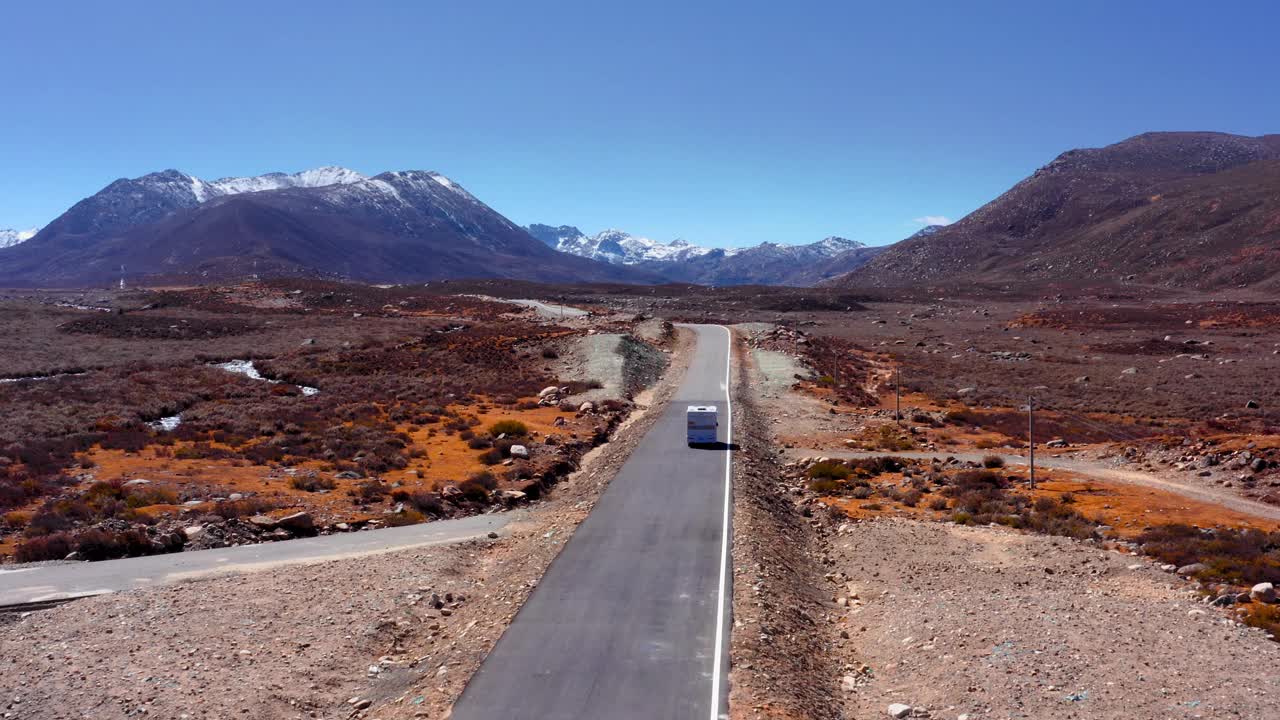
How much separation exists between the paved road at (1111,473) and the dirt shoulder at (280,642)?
57.8 feet

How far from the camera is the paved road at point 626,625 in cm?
1259

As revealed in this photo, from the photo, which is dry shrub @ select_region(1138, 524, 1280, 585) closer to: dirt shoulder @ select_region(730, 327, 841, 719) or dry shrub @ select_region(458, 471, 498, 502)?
dirt shoulder @ select_region(730, 327, 841, 719)

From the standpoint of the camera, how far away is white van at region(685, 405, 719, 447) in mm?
32281

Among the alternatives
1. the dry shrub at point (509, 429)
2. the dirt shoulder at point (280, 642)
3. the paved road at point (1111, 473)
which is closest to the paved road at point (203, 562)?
the dirt shoulder at point (280, 642)

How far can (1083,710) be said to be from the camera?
12.0 m

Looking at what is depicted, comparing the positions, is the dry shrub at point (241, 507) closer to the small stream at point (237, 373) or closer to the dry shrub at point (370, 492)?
the dry shrub at point (370, 492)

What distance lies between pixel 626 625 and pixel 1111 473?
2318 centimetres

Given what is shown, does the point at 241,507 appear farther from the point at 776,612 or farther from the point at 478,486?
the point at 776,612

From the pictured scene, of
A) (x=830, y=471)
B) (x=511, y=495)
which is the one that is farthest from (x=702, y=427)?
(x=511, y=495)

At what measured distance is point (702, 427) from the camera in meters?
32.4

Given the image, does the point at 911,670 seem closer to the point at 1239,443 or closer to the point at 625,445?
the point at 625,445

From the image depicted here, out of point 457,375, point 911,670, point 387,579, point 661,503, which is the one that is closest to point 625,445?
point 661,503

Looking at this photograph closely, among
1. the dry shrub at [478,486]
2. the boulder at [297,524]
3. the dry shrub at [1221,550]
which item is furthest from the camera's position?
the dry shrub at [478,486]

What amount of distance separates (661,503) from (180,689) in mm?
13817
